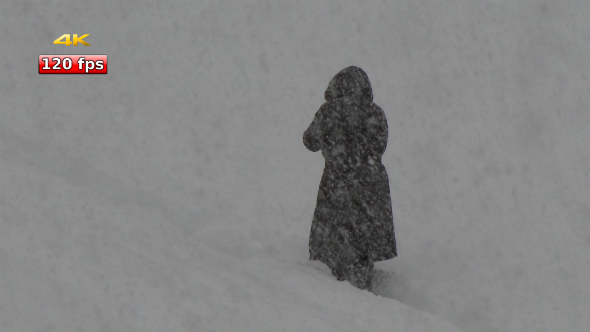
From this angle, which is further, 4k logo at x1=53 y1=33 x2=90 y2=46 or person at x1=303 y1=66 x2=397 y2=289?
4k logo at x1=53 y1=33 x2=90 y2=46

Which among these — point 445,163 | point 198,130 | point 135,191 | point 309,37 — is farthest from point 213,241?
point 309,37

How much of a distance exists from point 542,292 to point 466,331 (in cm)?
142

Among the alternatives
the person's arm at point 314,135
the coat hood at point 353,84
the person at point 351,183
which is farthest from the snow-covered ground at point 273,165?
the coat hood at point 353,84

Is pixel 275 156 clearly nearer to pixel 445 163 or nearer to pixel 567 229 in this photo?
pixel 445 163

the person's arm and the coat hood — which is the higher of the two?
the coat hood

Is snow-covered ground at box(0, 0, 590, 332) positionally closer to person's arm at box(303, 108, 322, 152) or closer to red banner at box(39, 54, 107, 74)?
red banner at box(39, 54, 107, 74)

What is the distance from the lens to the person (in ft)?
17.5

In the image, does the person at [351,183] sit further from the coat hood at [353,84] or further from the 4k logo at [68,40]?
the 4k logo at [68,40]

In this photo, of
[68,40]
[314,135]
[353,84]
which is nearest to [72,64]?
[68,40]

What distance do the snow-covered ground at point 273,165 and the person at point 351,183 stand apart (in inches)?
12.6

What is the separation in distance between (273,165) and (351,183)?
3.47m

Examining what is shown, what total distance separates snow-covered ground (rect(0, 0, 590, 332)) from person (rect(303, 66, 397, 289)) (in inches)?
12.6

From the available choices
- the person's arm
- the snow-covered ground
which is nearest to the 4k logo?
the snow-covered ground

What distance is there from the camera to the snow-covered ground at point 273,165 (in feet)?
15.7
